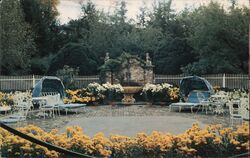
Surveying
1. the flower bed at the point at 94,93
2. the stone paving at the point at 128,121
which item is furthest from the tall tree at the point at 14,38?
the stone paving at the point at 128,121

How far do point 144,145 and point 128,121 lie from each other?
463 cm

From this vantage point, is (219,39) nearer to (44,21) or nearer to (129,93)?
(129,93)

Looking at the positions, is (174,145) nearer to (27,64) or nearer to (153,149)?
(153,149)

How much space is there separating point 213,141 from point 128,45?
14.4 meters

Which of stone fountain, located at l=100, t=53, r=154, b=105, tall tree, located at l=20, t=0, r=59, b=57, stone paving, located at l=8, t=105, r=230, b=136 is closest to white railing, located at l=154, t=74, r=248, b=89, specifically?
stone fountain, located at l=100, t=53, r=154, b=105

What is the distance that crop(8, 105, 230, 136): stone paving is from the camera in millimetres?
8141

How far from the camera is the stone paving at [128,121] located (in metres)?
8.14

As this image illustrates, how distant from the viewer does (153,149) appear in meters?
4.77

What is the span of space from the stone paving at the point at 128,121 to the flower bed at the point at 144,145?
8.43ft

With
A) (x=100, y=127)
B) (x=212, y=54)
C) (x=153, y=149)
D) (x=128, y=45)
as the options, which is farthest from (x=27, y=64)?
(x=153, y=149)

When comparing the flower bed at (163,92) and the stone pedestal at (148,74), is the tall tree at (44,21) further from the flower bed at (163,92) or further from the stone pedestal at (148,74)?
the flower bed at (163,92)

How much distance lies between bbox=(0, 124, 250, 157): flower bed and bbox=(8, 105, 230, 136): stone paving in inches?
101

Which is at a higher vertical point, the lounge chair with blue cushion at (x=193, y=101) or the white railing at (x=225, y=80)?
the white railing at (x=225, y=80)

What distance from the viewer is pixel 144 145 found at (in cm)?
479
